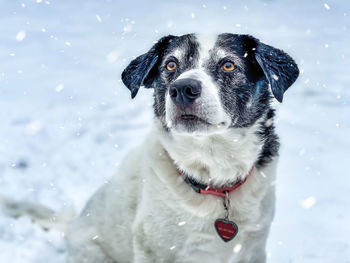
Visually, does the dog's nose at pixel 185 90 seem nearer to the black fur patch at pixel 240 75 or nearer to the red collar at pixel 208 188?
the black fur patch at pixel 240 75

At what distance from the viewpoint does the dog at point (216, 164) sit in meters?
3.08

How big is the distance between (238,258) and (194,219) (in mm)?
428

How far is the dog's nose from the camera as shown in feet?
8.95

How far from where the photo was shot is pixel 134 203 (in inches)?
133

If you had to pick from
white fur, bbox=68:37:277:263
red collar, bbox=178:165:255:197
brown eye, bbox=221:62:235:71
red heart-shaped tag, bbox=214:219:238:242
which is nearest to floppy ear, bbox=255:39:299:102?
brown eye, bbox=221:62:235:71

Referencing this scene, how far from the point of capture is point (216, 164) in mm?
3146

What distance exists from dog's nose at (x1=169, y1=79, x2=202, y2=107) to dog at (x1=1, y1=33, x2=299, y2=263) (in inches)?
7.9

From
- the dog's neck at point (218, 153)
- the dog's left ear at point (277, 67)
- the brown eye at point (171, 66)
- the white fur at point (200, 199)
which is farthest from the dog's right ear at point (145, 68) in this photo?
the dog's left ear at point (277, 67)

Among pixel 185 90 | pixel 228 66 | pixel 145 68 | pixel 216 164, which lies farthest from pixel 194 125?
pixel 145 68

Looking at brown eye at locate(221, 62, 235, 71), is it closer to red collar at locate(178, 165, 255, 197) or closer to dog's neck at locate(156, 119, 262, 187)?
dog's neck at locate(156, 119, 262, 187)

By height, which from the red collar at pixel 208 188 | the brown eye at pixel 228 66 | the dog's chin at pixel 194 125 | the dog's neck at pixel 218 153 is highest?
the brown eye at pixel 228 66

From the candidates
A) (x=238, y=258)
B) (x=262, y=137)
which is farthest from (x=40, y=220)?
(x=262, y=137)

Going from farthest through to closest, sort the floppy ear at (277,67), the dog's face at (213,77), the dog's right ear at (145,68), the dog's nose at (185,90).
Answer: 1. the dog's right ear at (145,68)
2. the floppy ear at (277,67)
3. the dog's face at (213,77)
4. the dog's nose at (185,90)

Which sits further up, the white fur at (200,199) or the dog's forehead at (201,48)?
the dog's forehead at (201,48)
